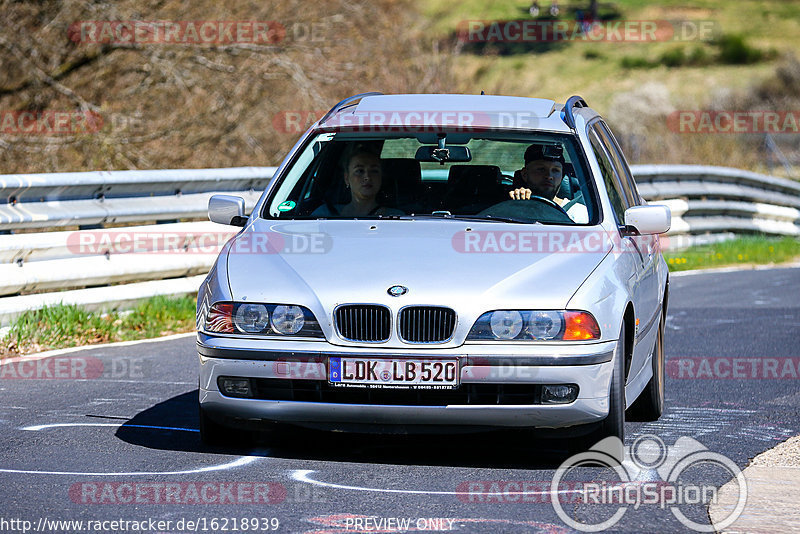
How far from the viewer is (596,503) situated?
5.20 metres

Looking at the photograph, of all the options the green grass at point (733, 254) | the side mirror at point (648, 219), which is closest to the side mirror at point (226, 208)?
the side mirror at point (648, 219)

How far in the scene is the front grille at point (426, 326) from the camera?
5648 mm

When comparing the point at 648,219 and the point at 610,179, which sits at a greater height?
the point at 610,179

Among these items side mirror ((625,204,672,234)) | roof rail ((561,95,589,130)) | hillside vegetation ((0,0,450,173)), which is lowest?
side mirror ((625,204,672,234))

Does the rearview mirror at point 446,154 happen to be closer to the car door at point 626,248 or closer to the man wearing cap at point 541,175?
the man wearing cap at point 541,175

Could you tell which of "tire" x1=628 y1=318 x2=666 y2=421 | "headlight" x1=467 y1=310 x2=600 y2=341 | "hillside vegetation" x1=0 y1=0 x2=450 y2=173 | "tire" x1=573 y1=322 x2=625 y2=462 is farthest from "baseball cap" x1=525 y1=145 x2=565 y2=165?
"hillside vegetation" x1=0 y1=0 x2=450 y2=173

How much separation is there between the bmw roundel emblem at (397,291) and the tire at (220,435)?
1.04 m

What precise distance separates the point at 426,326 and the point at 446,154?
1665 mm

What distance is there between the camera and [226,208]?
23.1 feet

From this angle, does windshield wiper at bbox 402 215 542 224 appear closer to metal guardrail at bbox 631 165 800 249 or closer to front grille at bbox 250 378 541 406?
front grille at bbox 250 378 541 406

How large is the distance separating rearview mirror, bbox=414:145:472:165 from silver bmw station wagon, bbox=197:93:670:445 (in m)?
0.22

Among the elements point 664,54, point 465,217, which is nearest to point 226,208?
point 465,217

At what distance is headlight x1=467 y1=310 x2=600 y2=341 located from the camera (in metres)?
5.64

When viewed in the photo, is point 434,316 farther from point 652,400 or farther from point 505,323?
point 652,400
